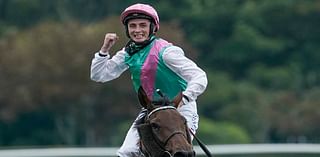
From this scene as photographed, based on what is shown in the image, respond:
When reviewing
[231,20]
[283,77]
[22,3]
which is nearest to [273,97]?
[283,77]

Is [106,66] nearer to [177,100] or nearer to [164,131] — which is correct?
[177,100]

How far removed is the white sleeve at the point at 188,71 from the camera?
7.01m

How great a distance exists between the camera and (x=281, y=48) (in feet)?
152

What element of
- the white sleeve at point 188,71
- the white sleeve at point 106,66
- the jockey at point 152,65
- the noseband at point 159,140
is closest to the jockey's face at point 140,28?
the jockey at point 152,65

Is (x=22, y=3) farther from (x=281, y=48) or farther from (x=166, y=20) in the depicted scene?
(x=281, y=48)

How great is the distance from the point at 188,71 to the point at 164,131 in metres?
0.61

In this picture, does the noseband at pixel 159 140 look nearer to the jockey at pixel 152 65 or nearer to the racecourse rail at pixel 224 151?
the jockey at pixel 152 65

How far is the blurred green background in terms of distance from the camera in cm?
3888

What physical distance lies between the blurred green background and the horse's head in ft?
83.9

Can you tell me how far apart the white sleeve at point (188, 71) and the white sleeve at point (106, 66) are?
0.45 m

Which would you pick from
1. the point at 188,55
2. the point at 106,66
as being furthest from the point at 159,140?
the point at 188,55

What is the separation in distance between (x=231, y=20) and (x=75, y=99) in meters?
10.2

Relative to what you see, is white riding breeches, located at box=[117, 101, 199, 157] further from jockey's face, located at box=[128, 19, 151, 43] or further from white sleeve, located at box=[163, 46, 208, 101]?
jockey's face, located at box=[128, 19, 151, 43]

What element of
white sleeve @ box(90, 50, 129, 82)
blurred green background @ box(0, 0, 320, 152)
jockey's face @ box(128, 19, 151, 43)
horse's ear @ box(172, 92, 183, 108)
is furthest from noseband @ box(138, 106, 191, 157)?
blurred green background @ box(0, 0, 320, 152)
